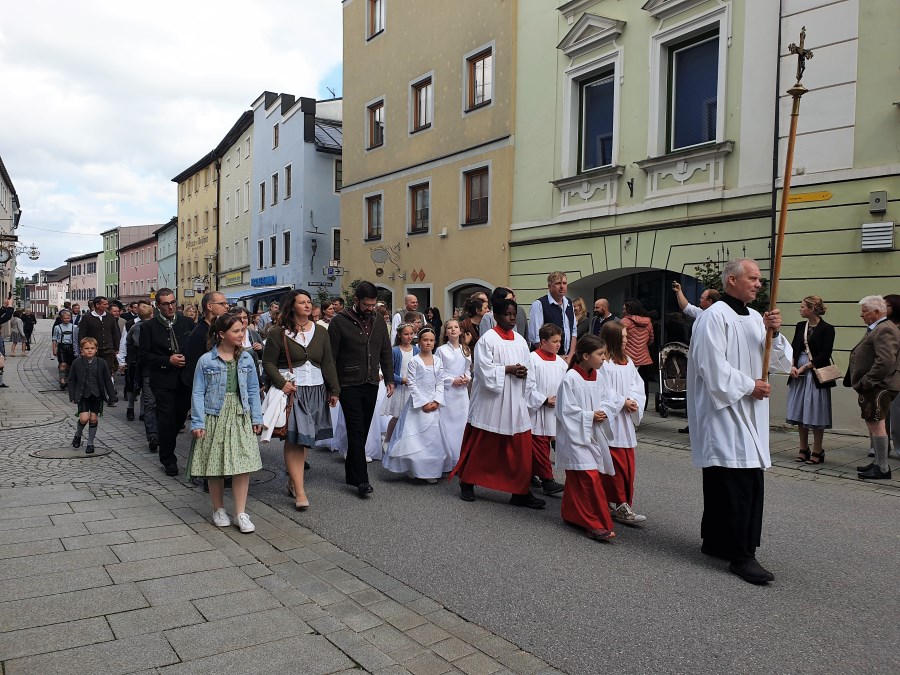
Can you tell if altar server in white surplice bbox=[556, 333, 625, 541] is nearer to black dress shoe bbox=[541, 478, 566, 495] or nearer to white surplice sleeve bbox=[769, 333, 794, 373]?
black dress shoe bbox=[541, 478, 566, 495]

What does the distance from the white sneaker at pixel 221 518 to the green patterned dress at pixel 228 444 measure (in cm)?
29

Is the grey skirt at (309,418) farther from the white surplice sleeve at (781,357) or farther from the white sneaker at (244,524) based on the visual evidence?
the white surplice sleeve at (781,357)

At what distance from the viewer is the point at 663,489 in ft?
23.3

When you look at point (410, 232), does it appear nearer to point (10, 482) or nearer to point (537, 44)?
point (537, 44)

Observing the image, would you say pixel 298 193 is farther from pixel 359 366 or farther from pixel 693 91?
pixel 359 366

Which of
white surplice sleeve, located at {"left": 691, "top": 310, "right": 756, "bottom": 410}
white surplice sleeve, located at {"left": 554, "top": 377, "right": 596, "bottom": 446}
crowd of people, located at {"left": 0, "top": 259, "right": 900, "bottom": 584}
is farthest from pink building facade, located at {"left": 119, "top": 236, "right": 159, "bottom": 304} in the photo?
white surplice sleeve, located at {"left": 691, "top": 310, "right": 756, "bottom": 410}

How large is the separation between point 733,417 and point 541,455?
2.25 metres

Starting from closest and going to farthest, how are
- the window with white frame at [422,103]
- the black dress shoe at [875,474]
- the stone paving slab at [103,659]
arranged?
the stone paving slab at [103,659] < the black dress shoe at [875,474] < the window with white frame at [422,103]

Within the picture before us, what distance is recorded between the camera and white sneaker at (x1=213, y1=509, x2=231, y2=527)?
5652mm

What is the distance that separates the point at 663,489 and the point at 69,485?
5.51 meters

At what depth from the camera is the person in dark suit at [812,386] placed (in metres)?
8.35

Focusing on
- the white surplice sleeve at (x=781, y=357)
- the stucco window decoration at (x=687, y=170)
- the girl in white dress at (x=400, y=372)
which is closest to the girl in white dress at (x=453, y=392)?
the girl in white dress at (x=400, y=372)

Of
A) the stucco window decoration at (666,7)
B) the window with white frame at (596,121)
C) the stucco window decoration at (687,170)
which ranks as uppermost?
the stucco window decoration at (666,7)

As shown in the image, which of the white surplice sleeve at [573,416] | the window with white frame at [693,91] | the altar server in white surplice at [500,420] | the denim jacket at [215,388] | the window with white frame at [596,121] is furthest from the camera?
the window with white frame at [596,121]
